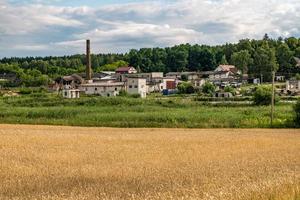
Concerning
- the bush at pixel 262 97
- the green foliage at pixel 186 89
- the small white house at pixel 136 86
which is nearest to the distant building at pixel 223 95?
the bush at pixel 262 97

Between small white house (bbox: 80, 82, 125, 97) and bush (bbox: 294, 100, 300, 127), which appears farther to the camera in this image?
small white house (bbox: 80, 82, 125, 97)

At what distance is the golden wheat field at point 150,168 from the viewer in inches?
399

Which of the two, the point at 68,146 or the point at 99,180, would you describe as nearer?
the point at 99,180

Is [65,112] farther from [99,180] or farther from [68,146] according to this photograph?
[99,180]

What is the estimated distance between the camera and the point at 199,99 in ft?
277

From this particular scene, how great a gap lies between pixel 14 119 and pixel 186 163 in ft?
132

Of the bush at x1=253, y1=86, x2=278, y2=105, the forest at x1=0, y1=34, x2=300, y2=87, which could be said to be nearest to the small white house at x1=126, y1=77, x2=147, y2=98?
the bush at x1=253, y1=86, x2=278, y2=105

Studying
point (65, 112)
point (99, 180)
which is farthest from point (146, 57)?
point (99, 180)

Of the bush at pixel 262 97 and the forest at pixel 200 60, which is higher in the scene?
the forest at pixel 200 60

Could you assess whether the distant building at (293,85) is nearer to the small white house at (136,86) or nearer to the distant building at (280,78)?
the distant building at (280,78)

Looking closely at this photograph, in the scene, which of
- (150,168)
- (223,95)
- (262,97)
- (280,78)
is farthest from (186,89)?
(150,168)

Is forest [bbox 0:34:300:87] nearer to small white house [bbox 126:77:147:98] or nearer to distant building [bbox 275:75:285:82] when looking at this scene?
distant building [bbox 275:75:285:82]

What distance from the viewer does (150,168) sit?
20.7 meters

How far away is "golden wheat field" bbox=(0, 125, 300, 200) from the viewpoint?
10125 mm
